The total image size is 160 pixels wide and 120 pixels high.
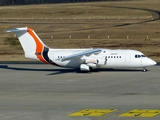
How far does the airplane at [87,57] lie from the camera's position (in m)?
54.4

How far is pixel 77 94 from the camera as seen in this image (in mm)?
41562

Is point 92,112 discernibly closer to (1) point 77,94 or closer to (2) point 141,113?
(2) point 141,113

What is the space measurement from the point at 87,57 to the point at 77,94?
1408cm

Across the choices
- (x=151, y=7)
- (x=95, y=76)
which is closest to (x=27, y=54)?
(x=95, y=76)

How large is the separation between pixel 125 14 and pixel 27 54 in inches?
3036

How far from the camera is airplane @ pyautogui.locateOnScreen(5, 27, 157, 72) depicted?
54.4 m

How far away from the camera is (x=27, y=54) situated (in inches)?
2238

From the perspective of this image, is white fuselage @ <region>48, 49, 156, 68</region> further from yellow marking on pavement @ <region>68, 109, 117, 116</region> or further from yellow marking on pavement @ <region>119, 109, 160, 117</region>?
yellow marking on pavement @ <region>119, 109, 160, 117</region>

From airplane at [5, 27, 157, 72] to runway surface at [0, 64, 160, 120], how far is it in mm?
917

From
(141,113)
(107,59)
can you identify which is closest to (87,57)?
(107,59)

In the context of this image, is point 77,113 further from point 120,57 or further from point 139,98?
point 120,57

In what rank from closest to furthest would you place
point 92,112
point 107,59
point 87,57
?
point 92,112, point 107,59, point 87,57

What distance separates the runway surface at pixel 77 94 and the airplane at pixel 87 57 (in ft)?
3.01

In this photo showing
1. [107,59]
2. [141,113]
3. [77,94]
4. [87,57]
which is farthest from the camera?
[87,57]
